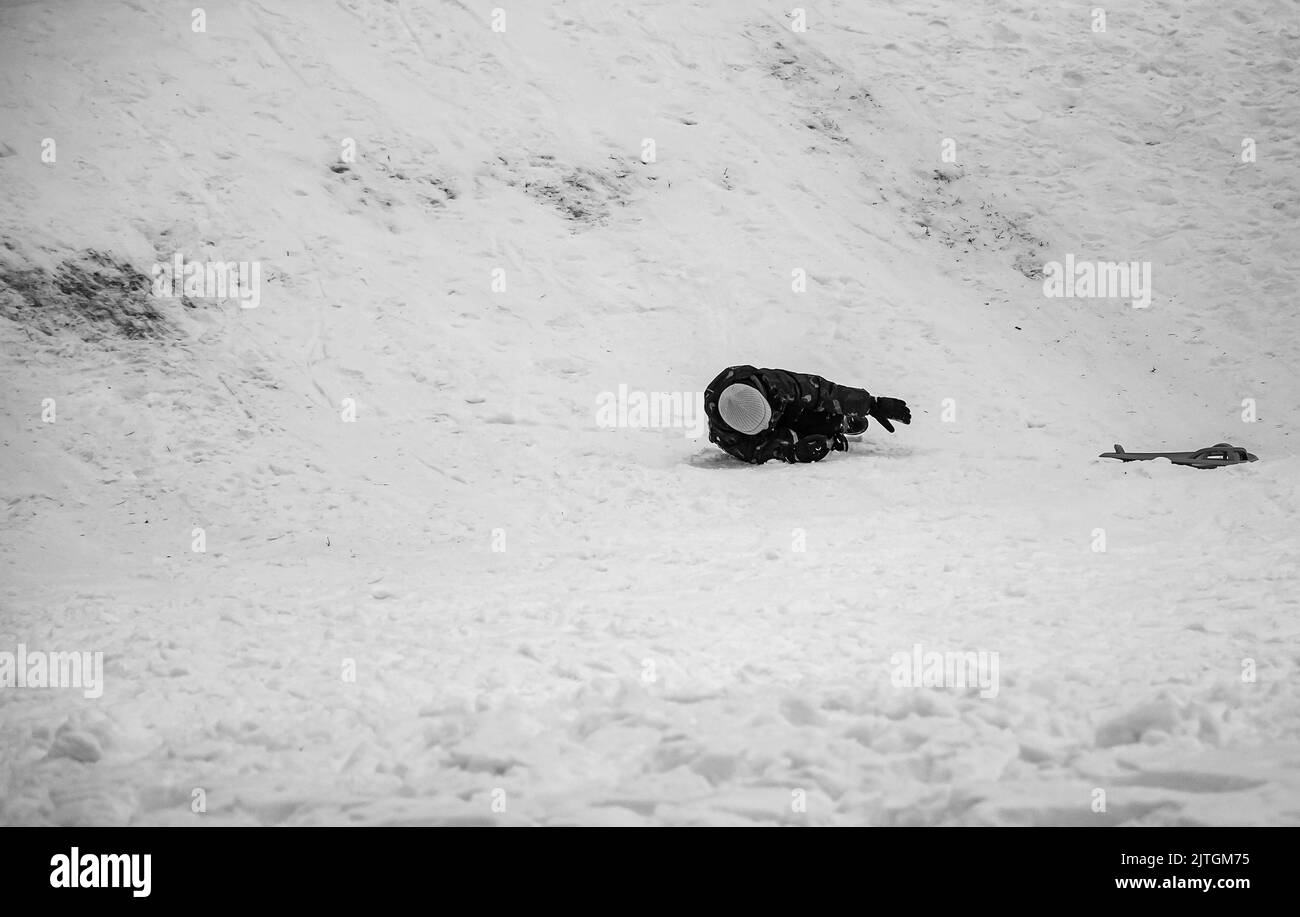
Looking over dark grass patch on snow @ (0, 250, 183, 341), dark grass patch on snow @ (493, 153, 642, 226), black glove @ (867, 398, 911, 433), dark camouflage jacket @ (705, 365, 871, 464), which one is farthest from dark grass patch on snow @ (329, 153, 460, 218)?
black glove @ (867, 398, 911, 433)

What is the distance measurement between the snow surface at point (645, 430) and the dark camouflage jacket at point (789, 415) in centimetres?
36

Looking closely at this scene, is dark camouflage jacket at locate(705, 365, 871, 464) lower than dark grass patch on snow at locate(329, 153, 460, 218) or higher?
lower

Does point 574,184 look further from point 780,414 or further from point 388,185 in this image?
point 780,414

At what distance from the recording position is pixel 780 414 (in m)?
9.57

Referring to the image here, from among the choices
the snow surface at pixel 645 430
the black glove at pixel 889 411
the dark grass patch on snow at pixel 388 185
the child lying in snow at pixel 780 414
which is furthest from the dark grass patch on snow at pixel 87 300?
the black glove at pixel 889 411

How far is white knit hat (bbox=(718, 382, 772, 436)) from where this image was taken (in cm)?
932

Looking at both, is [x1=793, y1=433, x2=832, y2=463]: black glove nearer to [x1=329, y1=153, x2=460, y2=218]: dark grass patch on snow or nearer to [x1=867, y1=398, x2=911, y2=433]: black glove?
[x1=867, y1=398, x2=911, y2=433]: black glove

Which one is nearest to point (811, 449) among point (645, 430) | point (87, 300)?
point (645, 430)

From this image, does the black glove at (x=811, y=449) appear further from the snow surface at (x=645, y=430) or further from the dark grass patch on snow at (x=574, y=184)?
the dark grass patch on snow at (x=574, y=184)

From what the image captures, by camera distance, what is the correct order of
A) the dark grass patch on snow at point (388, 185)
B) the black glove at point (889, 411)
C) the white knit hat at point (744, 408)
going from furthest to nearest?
the dark grass patch on snow at point (388, 185)
the black glove at point (889, 411)
the white knit hat at point (744, 408)

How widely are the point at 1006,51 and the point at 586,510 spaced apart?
14559 mm

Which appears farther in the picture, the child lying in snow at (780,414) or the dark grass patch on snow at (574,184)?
the dark grass patch on snow at (574,184)

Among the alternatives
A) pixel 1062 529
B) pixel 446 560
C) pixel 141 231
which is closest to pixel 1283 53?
pixel 1062 529

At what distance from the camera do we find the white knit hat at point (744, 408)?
30.6 feet
